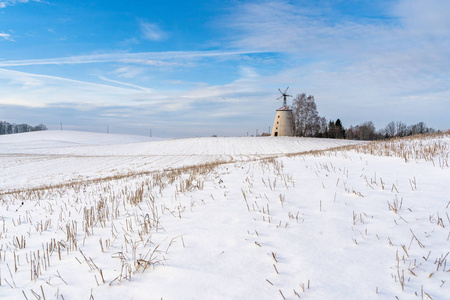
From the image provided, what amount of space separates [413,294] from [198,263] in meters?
2.18

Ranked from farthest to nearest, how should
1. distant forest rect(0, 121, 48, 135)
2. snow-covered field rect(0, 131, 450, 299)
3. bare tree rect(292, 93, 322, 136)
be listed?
distant forest rect(0, 121, 48, 135) → bare tree rect(292, 93, 322, 136) → snow-covered field rect(0, 131, 450, 299)

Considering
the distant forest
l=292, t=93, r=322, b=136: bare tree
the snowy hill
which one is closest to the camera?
the snowy hill

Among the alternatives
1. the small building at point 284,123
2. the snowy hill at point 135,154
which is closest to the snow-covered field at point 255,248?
the snowy hill at point 135,154

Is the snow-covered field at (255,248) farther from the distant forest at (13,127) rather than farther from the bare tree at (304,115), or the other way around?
the distant forest at (13,127)

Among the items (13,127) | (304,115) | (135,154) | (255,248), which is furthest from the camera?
(13,127)

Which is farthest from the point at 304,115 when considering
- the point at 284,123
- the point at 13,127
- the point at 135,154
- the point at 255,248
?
the point at 13,127

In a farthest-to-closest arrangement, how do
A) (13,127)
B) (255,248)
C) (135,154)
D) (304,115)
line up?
(13,127), (304,115), (135,154), (255,248)

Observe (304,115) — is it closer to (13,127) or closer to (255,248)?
(255,248)

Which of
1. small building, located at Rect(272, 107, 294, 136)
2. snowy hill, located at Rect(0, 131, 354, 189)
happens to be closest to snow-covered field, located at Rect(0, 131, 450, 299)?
snowy hill, located at Rect(0, 131, 354, 189)

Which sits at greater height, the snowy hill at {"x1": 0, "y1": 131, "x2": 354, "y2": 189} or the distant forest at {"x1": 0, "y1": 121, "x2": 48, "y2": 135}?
the distant forest at {"x1": 0, "y1": 121, "x2": 48, "y2": 135}

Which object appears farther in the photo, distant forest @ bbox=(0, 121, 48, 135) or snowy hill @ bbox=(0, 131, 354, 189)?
distant forest @ bbox=(0, 121, 48, 135)

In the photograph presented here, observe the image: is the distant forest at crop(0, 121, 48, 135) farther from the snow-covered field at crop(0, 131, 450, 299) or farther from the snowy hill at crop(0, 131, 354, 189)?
the snow-covered field at crop(0, 131, 450, 299)

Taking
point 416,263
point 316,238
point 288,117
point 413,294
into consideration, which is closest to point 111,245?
point 316,238

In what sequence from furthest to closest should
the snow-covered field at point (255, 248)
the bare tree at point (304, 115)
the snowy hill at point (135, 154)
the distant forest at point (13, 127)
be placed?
the distant forest at point (13, 127)
the bare tree at point (304, 115)
the snowy hill at point (135, 154)
the snow-covered field at point (255, 248)
